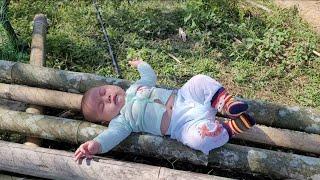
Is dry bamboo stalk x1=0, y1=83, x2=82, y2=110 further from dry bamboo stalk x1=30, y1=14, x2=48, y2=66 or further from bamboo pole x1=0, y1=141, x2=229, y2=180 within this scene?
bamboo pole x1=0, y1=141, x2=229, y2=180

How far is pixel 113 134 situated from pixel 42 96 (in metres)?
1.02

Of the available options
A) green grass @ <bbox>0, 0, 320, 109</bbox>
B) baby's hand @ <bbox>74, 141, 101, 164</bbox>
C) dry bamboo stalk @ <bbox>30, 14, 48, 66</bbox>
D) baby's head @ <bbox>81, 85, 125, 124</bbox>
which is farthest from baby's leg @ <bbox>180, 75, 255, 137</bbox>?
dry bamboo stalk @ <bbox>30, 14, 48, 66</bbox>

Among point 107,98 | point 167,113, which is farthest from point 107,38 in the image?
point 167,113

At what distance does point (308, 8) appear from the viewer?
6.73 meters

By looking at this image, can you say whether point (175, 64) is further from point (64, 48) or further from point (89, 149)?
point (89, 149)

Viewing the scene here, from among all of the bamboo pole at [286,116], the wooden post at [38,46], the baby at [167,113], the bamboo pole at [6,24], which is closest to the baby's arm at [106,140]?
the baby at [167,113]

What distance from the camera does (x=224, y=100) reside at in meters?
4.21

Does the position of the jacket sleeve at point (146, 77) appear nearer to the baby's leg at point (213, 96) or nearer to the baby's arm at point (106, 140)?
the baby's leg at point (213, 96)

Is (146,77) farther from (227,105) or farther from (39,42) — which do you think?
(39,42)

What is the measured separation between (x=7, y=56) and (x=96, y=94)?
6.34 ft

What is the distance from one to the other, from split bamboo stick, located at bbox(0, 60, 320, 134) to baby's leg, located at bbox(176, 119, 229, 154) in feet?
1.92

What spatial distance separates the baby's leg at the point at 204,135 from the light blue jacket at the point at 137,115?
0.28 m

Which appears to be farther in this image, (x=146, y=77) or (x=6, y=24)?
(x=6, y=24)

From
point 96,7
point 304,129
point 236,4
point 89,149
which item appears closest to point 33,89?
point 89,149
